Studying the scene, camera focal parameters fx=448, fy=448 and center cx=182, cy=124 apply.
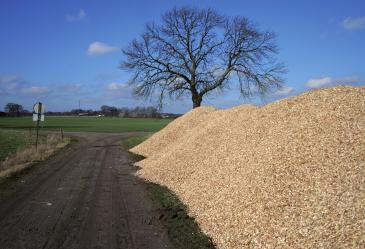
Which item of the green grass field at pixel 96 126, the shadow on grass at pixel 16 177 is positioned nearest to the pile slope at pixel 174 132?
the shadow on grass at pixel 16 177

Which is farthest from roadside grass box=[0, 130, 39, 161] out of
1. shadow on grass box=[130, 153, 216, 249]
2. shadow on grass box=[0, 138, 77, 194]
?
shadow on grass box=[130, 153, 216, 249]

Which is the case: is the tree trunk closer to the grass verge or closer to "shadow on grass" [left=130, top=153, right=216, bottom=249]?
"shadow on grass" [left=130, top=153, right=216, bottom=249]

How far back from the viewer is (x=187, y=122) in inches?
1115

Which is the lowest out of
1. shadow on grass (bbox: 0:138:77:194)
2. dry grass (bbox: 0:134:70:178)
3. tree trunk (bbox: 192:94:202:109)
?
shadow on grass (bbox: 0:138:77:194)

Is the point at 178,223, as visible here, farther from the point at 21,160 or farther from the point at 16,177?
the point at 21,160

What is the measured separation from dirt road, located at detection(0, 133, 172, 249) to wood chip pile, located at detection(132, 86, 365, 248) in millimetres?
1279

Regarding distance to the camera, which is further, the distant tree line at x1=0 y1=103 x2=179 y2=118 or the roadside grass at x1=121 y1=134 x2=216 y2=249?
A: the distant tree line at x1=0 y1=103 x2=179 y2=118

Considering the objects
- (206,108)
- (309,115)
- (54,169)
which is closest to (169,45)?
(206,108)

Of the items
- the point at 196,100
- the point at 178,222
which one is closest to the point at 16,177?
the point at 178,222

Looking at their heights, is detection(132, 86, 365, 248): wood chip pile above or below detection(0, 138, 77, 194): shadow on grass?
above

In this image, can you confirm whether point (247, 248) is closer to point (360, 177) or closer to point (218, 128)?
point (360, 177)

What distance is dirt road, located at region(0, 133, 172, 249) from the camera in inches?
347

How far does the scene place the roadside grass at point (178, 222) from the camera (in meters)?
8.54

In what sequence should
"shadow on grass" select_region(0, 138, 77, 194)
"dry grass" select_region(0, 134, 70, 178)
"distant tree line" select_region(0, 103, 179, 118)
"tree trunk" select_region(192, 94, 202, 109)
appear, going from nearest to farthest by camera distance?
"shadow on grass" select_region(0, 138, 77, 194), "dry grass" select_region(0, 134, 70, 178), "tree trunk" select_region(192, 94, 202, 109), "distant tree line" select_region(0, 103, 179, 118)
